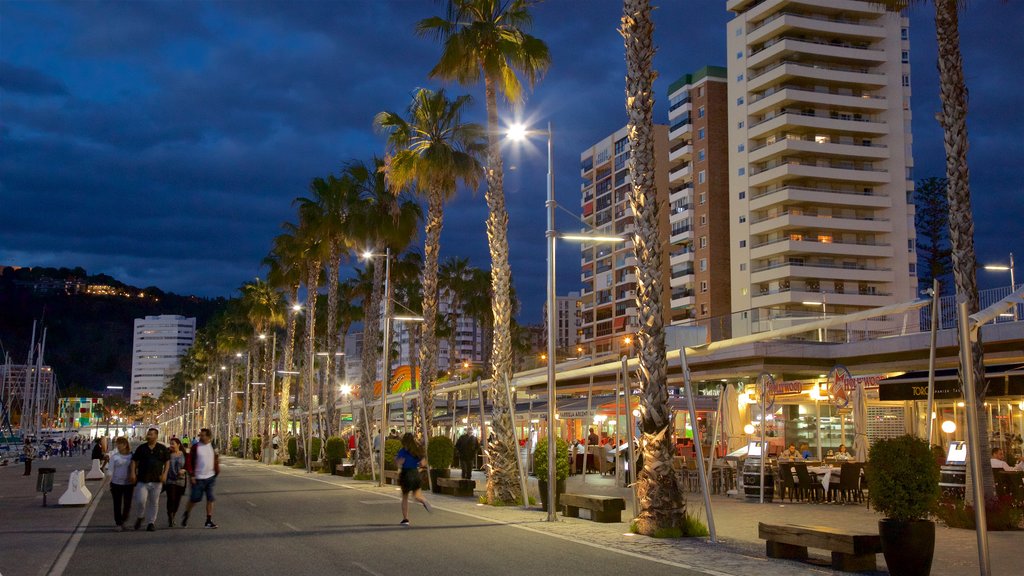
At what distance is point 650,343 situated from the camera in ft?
55.4

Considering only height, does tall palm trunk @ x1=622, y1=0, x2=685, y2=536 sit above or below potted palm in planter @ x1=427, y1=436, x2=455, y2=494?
above

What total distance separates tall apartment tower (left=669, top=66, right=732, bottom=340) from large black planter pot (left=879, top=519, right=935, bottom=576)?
80.2m

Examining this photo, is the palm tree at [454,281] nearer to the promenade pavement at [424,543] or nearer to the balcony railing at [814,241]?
the balcony railing at [814,241]

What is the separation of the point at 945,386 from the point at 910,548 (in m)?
14.8

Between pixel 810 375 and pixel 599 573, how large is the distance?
Result: 113 ft

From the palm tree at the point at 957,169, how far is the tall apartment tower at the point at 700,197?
7271 cm

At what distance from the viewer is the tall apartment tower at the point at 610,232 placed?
10444cm

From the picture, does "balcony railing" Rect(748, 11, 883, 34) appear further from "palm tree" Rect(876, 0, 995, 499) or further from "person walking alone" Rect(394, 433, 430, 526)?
"person walking alone" Rect(394, 433, 430, 526)

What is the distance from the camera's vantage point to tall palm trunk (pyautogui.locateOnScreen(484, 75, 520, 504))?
23234mm

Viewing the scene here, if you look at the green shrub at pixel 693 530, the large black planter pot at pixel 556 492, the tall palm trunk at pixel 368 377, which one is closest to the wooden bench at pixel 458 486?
the large black planter pot at pixel 556 492

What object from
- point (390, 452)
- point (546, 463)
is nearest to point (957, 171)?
point (546, 463)

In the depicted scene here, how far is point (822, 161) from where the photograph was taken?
82.2 meters

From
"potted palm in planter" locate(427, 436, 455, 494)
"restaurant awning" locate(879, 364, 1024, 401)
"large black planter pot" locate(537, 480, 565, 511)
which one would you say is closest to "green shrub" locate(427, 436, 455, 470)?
"potted palm in planter" locate(427, 436, 455, 494)

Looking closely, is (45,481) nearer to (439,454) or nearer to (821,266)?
(439,454)
